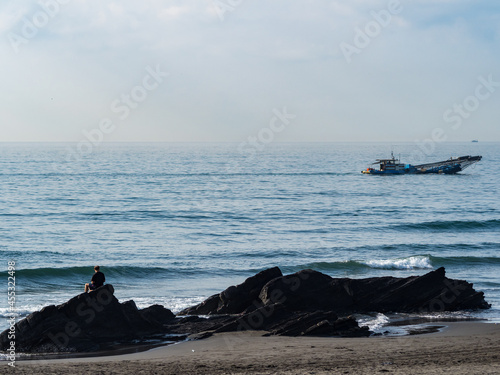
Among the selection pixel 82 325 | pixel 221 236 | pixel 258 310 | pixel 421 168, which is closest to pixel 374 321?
pixel 258 310

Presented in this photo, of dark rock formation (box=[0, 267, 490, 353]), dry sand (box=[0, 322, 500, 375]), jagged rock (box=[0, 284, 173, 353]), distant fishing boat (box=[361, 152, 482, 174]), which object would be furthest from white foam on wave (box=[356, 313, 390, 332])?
distant fishing boat (box=[361, 152, 482, 174])

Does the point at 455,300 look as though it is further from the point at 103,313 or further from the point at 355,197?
the point at 355,197

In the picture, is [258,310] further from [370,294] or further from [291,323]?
[370,294]

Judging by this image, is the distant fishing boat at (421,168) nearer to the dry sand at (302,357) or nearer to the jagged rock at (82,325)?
the dry sand at (302,357)

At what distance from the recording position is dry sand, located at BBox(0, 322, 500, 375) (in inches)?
543

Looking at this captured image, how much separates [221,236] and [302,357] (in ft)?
88.2

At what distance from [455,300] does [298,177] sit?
7998cm

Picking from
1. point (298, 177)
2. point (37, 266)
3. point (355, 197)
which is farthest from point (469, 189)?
point (37, 266)

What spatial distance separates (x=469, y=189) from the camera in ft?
264

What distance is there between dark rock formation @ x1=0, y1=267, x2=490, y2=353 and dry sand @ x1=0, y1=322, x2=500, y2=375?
913mm

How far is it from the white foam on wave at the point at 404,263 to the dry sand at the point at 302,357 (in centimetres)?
1363

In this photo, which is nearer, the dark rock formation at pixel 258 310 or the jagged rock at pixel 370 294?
Answer: the dark rock formation at pixel 258 310

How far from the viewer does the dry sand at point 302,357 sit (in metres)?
13.8

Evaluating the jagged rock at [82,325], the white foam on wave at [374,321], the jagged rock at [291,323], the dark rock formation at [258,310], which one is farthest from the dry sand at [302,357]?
the white foam on wave at [374,321]
